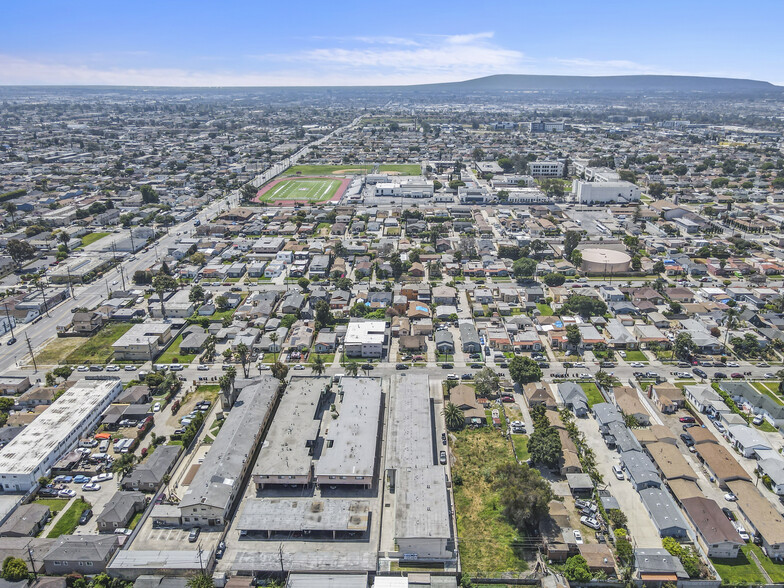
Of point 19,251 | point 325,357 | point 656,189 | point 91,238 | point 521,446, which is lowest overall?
point 325,357

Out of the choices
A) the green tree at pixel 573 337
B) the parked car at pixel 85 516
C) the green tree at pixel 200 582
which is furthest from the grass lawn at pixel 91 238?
the green tree at pixel 573 337

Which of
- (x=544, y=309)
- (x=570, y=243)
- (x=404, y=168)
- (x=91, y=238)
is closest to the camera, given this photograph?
(x=544, y=309)

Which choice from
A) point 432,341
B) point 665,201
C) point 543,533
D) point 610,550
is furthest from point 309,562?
point 665,201

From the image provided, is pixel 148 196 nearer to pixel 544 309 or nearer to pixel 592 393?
pixel 544 309

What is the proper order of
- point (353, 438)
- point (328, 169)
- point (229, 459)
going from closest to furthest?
point (229, 459)
point (353, 438)
point (328, 169)

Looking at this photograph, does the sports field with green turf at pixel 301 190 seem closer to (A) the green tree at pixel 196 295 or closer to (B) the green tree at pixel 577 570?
(A) the green tree at pixel 196 295

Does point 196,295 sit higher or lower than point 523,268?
lower

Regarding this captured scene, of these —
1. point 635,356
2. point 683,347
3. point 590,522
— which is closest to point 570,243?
point 635,356

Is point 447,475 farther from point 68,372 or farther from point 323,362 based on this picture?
point 68,372
